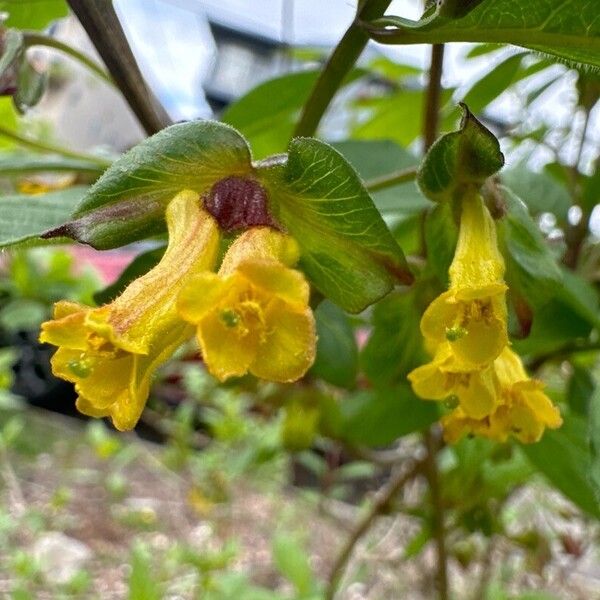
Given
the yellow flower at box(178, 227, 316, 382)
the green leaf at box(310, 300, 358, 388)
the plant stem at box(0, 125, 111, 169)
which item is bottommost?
the green leaf at box(310, 300, 358, 388)

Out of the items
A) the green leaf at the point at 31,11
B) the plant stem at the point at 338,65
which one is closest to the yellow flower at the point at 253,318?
the plant stem at the point at 338,65

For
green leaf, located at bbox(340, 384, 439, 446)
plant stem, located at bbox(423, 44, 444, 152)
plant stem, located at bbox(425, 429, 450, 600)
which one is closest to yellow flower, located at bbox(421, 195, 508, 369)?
plant stem, located at bbox(423, 44, 444, 152)

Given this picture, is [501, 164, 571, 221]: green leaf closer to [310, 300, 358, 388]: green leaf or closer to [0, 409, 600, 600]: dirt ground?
[310, 300, 358, 388]: green leaf

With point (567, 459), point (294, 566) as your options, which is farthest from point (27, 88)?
point (294, 566)

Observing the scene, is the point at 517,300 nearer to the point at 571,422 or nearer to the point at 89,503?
the point at 571,422

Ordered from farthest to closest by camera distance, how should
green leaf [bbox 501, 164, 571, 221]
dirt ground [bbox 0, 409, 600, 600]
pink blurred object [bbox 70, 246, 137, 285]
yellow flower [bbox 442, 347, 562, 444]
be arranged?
pink blurred object [bbox 70, 246, 137, 285]
dirt ground [bbox 0, 409, 600, 600]
green leaf [bbox 501, 164, 571, 221]
yellow flower [bbox 442, 347, 562, 444]

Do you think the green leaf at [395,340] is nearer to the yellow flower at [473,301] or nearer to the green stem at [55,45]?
the yellow flower at [473,301]
